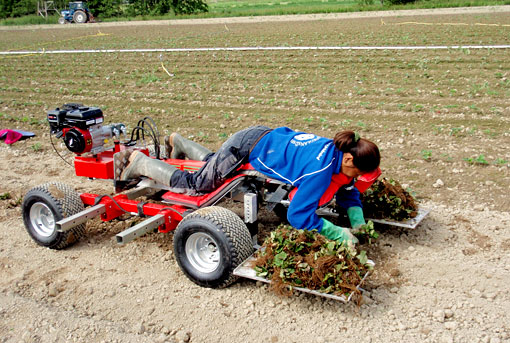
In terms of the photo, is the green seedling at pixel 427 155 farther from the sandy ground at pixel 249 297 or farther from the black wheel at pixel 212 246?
the black wheel at pixel 212 246

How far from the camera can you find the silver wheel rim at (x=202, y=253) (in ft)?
14.5

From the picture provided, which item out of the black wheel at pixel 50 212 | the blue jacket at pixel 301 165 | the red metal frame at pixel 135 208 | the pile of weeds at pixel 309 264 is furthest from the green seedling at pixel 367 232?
the black wheel at pixel 50 212

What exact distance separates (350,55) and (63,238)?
11131 millimetres

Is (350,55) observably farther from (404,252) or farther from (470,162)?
(404,252)

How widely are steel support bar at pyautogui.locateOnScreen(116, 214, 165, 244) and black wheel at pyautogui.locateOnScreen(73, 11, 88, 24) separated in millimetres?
37636

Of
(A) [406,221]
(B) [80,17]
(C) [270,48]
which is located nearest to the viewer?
(A) [406,221]

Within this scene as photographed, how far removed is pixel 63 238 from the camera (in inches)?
201

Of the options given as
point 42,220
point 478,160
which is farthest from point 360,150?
point 478,160

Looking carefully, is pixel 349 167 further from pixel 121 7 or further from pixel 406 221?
pixel 121 7

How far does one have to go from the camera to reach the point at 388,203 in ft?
16.4

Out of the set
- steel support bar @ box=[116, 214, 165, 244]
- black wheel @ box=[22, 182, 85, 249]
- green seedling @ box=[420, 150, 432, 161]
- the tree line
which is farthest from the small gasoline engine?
the tree line

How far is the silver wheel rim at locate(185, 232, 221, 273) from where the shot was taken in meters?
4.42

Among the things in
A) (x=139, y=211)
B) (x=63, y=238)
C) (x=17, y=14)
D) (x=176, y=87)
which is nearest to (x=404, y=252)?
(x=139, y=211)

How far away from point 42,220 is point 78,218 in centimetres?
70
